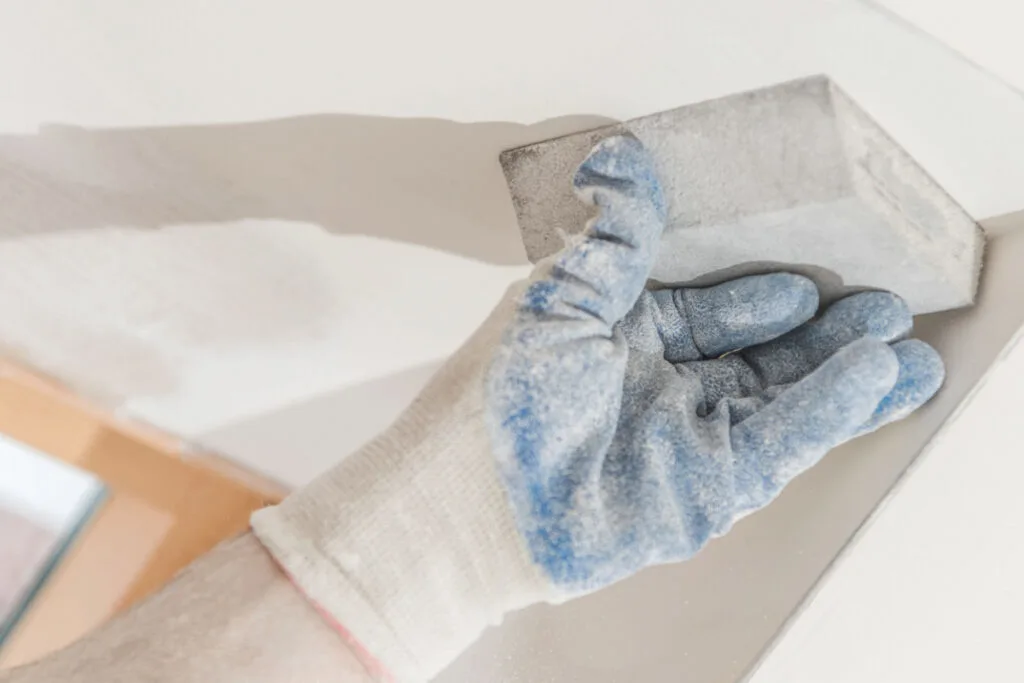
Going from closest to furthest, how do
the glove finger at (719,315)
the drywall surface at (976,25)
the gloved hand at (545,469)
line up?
1. the drywall surface at (976,25)
2. the gloved hand at (545,469)
3. the glove finger at (719,315)

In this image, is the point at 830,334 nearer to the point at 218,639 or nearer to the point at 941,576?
the point at 941,576

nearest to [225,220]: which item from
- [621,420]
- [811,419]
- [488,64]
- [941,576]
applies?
[488,64]

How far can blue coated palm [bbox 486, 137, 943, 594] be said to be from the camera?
580mm

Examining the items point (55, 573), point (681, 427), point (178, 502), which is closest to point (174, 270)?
point (681, 427)

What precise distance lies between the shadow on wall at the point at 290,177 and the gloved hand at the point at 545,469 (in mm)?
158

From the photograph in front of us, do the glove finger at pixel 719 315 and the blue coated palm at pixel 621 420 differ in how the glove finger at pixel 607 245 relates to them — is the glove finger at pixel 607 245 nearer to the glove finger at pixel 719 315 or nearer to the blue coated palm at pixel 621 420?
the blue coated palm at pixel 621 420

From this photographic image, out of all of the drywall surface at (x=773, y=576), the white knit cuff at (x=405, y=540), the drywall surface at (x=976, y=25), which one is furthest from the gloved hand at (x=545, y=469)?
the drywall surface at (x=976, y=25)

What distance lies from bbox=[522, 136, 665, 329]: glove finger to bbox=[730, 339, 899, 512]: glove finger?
0.51 feet

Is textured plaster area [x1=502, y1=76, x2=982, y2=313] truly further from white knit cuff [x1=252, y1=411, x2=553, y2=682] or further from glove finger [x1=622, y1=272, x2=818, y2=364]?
white knit cuff [x1=252, y1=411, x2=553, y2=682]

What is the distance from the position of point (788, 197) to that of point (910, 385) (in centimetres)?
21

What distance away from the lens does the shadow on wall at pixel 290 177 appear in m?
0.69

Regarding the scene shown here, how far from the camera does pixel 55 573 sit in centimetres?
161

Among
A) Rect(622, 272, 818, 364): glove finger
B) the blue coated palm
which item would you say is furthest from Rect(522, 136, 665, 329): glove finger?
Rect(622, 272, 818, 364): glove finger

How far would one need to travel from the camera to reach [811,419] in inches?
23.6
